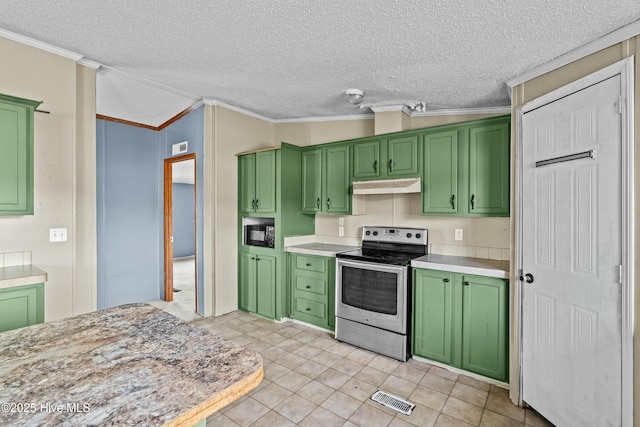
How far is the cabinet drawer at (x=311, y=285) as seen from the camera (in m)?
3.66

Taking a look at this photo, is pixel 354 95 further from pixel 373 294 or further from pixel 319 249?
pixel 373 294

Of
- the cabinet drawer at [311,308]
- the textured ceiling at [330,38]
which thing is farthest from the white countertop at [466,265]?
the textured ceiling at [330,38]

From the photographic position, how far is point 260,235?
407cm

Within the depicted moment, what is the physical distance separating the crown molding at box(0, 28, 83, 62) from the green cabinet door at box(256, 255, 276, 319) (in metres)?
2.62

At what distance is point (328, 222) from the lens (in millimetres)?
4254

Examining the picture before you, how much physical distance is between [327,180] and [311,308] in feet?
5.00

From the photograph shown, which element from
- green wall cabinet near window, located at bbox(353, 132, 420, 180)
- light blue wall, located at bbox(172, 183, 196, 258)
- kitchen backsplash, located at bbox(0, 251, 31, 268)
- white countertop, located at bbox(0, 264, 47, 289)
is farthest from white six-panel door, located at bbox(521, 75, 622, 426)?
light blue wall, located at bbox(172, 183, 196, 258)

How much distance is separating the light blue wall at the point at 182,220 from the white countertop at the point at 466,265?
24.4 ft

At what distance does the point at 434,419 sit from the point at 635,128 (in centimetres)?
208

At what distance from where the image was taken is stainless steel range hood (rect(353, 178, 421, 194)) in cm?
315

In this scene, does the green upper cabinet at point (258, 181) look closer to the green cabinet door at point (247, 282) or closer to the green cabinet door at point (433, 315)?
the green cabinet door at point (247, 282)

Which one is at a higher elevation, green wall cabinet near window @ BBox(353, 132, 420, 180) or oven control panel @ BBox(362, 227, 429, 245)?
green wall cabinet near window @ BBox(353, 132, 420, 180)

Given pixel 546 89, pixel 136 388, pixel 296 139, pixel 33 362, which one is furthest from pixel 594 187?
pixel 296 139

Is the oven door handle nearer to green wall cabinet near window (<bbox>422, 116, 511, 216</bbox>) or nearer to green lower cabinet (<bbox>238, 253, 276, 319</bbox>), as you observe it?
green wall cabinet near window (<bbox>422, 116, 511, 216</bbox>)
